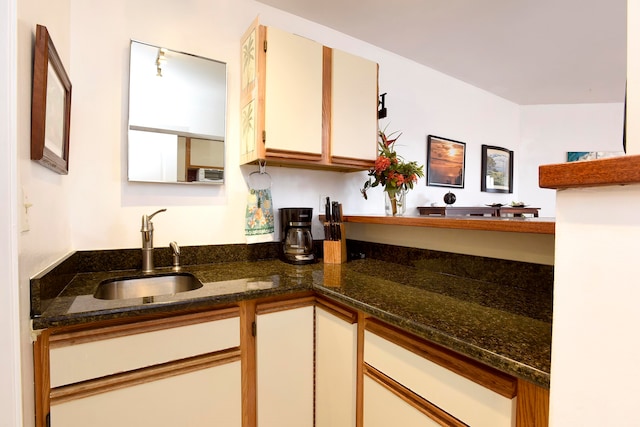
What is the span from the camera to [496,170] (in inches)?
138

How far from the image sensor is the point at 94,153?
1500mm

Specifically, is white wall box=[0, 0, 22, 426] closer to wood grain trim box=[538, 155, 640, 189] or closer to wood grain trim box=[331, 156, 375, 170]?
wood grain trim box=[538, 155, 640, 189]

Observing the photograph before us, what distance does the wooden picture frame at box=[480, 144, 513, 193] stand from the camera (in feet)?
11.0

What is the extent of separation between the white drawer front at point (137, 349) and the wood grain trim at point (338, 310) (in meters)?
0.37

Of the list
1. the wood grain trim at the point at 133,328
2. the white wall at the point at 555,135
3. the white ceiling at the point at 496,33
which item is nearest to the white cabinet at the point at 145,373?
the wood grain trim at the point at 133,328

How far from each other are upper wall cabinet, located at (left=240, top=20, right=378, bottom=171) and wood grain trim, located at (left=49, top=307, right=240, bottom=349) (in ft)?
2.64

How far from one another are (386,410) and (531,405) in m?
0.50

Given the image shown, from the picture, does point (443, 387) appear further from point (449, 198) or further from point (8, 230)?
point (449, 198)

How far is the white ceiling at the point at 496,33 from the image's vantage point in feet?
6.41

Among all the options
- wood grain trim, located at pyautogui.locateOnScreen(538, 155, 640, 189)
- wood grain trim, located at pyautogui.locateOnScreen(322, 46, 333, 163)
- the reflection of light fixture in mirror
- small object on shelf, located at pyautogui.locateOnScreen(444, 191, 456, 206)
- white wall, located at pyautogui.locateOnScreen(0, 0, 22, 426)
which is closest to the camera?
wood grain trim, located at pyautogui.locateOnScreen(538, 155, 640, 189)

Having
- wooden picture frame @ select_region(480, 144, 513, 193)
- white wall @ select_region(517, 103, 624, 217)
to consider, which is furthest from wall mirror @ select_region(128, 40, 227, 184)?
white wall @ select_region(517, 103, 624, 217)

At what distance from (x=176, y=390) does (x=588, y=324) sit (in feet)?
4.09

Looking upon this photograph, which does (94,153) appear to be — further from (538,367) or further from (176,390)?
(538,367)

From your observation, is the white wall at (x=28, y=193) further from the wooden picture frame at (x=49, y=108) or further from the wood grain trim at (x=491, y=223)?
the wood grain trim at (x=491, y=223)
